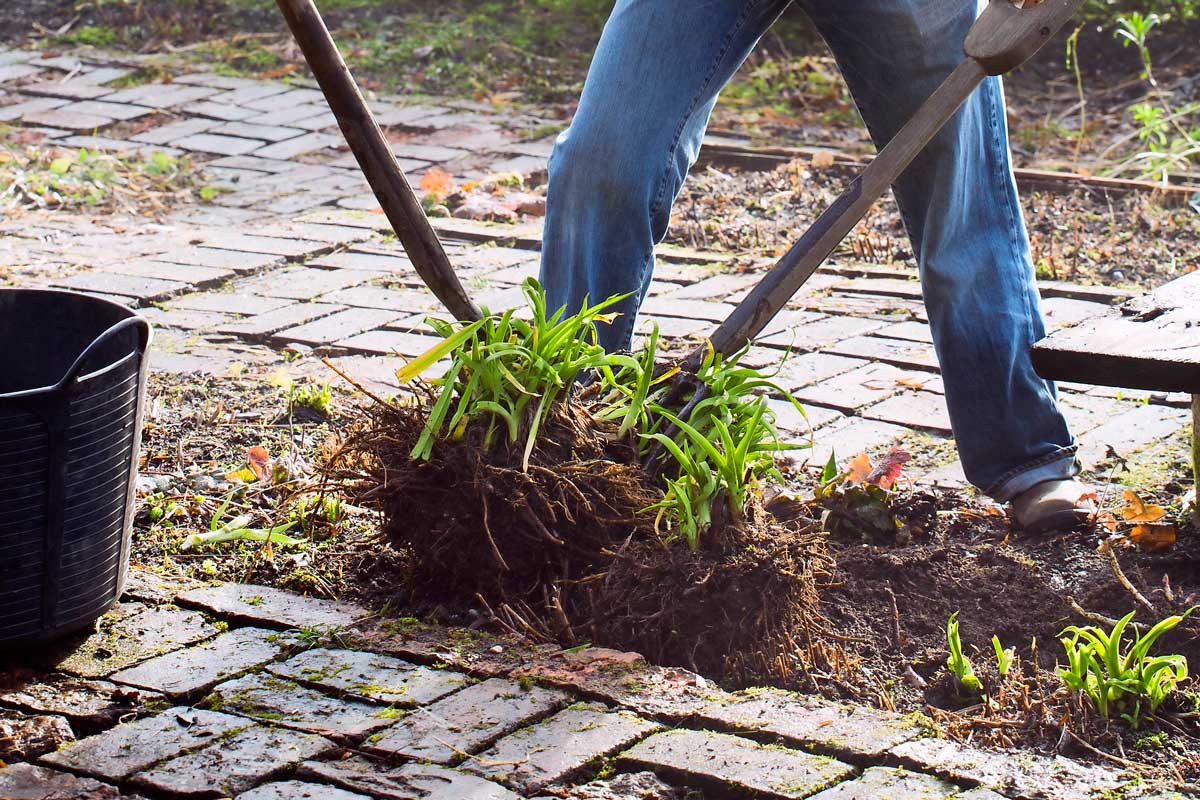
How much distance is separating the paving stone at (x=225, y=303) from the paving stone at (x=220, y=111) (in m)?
2.73

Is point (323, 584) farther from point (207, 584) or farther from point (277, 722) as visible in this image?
point (277, 722)

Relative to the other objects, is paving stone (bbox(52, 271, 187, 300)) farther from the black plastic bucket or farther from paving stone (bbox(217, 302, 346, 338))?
the black plastic bucket

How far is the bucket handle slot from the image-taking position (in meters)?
2.50

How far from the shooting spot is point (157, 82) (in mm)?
8258

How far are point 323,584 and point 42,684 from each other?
0.57 meters

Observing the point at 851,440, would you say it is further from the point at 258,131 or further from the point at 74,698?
the point at 258,131

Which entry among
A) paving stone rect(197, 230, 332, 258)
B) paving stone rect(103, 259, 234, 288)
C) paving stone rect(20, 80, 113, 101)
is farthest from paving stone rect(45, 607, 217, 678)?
paving stone rect(20, 80, 113, 101)

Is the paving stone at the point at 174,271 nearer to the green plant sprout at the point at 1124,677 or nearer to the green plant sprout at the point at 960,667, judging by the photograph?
the green plant sprout at the point at 960,667

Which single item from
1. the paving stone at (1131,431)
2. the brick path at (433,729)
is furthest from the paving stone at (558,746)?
the paving stone at (1131,431)

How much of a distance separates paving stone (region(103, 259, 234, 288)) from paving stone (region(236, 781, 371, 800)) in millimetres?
3213

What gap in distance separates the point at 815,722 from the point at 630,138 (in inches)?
45.6

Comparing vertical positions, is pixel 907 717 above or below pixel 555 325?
below

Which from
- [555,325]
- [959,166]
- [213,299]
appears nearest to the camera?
[555,325]

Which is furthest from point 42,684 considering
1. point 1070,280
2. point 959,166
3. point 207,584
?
point 1070,280
